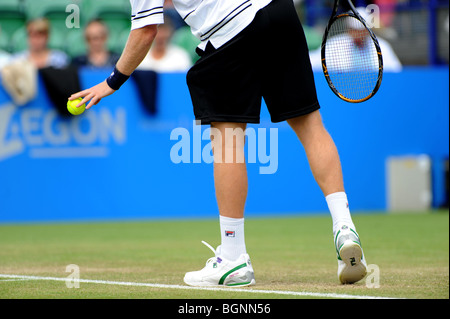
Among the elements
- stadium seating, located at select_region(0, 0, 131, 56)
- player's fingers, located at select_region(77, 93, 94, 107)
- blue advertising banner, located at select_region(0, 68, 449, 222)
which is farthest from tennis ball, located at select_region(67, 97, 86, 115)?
stadium seating, located at select_region(0, 0, 131, 56)

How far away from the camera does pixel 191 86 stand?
3.69 meters

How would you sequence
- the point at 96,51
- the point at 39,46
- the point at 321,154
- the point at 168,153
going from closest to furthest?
the point at 321,154
the point at 168,153
the point at 39,46
the point at 96,51

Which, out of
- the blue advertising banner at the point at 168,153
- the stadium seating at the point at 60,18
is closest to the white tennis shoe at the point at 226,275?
the blue advertising banner at the point at 168,153

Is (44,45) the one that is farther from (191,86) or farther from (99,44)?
(191,86)

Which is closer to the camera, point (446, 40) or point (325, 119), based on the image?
point (325, 119)

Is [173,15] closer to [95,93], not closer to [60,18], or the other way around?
[60,18]

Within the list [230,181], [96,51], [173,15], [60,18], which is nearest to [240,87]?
[230,181]

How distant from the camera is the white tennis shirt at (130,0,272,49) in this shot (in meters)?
3.61

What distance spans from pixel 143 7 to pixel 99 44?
5.09 metres

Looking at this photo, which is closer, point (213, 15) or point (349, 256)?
point (349, 256)

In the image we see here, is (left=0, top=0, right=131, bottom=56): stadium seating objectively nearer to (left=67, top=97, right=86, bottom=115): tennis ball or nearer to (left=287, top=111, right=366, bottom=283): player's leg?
(left=67, top=97, right=86, bottom=115): tennis ball

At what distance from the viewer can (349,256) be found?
11.4ft

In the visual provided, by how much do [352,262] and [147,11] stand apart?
1.39 metres

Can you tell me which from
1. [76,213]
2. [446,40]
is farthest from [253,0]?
[446,40]
